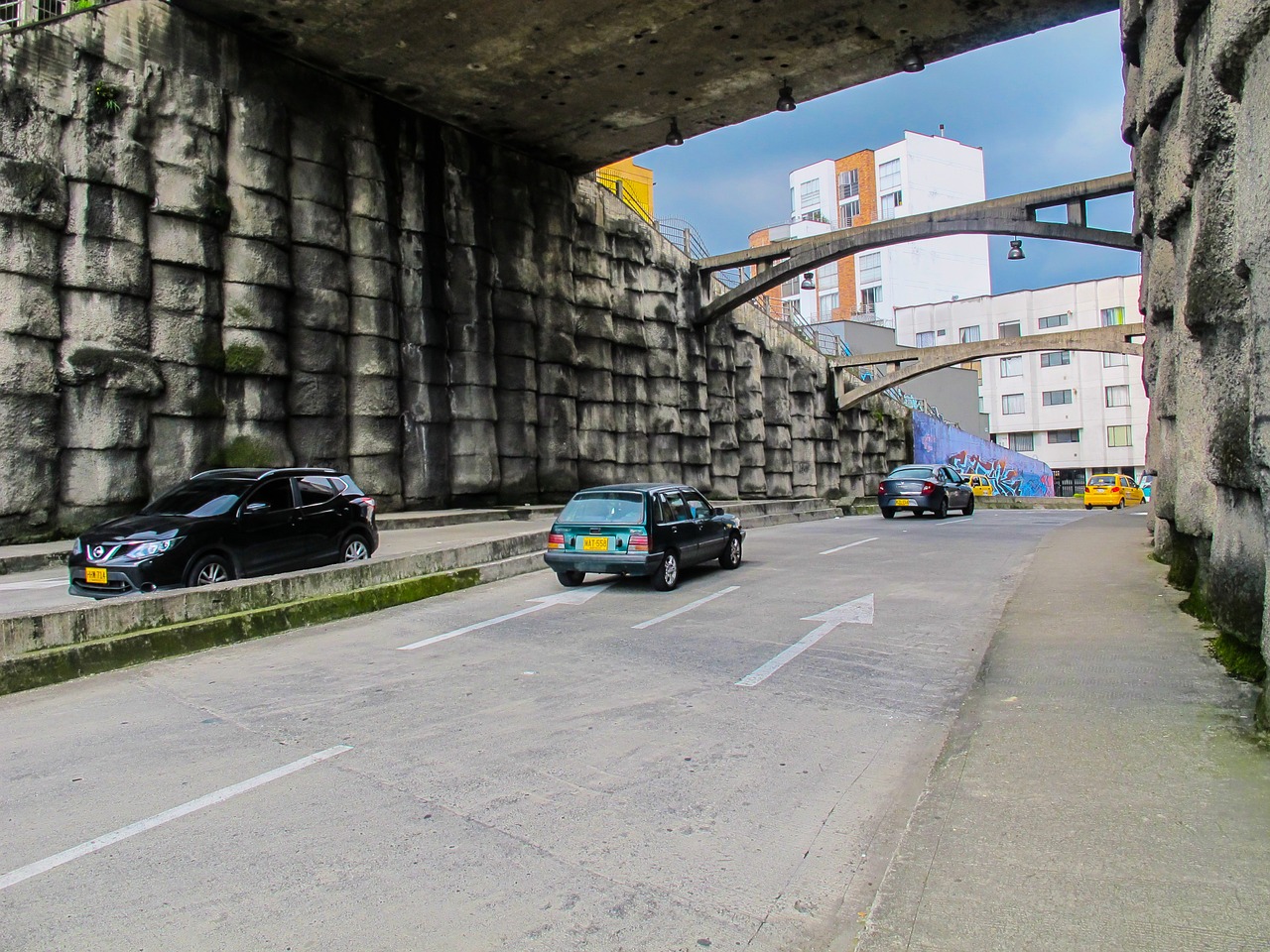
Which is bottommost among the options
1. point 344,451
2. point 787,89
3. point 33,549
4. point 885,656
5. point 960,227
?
point 885,656

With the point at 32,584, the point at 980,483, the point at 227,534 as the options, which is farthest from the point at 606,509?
the point at 980,483

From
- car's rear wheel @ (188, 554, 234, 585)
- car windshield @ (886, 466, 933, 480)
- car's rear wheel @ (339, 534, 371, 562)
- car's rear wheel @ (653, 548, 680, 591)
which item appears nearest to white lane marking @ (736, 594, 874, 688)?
car's rear wheel @ (653, 548, 680, 591)

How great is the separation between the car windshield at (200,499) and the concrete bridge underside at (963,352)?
1240 inches

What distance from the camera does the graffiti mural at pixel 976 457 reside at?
50906mm

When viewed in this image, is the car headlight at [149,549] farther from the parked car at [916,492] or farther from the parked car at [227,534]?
the parked car at [916,492]

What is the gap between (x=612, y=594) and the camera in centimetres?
1222

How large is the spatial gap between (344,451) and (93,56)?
8.82 meters

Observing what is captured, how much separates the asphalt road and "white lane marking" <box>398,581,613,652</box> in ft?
0.44

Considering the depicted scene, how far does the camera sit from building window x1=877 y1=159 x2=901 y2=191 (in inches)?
3049

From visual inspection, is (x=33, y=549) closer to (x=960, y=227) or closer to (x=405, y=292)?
(x=405, y=292)

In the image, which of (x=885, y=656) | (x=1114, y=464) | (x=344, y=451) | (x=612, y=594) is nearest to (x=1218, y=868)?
(x=885, y=656)

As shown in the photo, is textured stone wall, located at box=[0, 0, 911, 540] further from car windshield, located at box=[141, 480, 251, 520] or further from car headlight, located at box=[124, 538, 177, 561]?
car headlight, located at box=[124, 538, 177, 561]

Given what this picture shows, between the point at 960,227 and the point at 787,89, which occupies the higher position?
the point at 787,89

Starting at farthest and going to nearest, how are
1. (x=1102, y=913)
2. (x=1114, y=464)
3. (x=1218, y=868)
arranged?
(x=1114, y=464) → (x=1218, y=868) → (x=1102, y=913)
